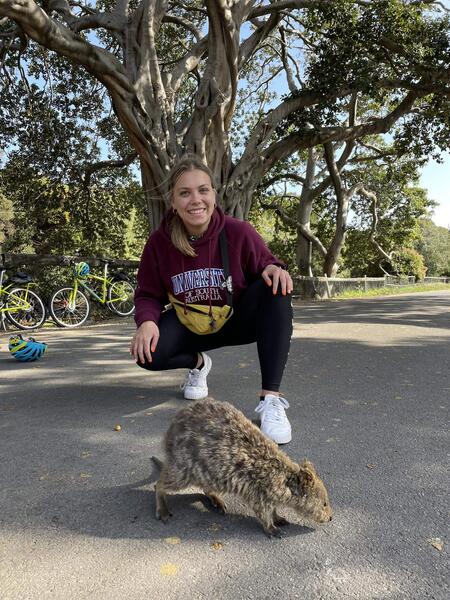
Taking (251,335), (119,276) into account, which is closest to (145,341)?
(251,335)

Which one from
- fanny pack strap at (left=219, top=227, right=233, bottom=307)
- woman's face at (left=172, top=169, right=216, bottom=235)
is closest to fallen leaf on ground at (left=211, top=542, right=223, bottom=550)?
fanny pack strap at (left=219, top=227, right=233, bottom=307)

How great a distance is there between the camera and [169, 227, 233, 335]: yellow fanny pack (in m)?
3.30

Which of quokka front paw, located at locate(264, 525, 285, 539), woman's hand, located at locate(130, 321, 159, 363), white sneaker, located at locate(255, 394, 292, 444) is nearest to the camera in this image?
quokka front paw, located at locate(264, 525, 285, 539)

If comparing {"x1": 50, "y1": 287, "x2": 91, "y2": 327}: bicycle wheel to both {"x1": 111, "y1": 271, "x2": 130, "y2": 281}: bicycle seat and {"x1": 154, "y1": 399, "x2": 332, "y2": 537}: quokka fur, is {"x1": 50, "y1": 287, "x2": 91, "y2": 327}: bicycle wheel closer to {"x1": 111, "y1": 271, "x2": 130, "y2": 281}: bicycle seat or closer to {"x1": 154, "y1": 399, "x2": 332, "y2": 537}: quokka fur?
{"x1": 111, "y1": 271, "x2": 130, "y2": 281}: bicycle seat

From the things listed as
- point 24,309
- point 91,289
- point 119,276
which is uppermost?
point 119,276

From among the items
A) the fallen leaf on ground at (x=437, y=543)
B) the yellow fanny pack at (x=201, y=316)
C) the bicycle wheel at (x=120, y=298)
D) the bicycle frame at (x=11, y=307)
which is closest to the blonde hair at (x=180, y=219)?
the yellow fanny pack at (x=201, y=316)

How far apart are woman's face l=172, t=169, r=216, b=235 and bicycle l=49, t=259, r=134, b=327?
653cm

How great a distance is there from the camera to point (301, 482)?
2059 millimetres

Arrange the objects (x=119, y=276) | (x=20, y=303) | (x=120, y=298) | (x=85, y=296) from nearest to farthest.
A: (x=20, y=303) < (x=85, y=296) < (x=120, y=298) < (x=119, y=276)

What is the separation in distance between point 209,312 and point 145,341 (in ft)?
1.81

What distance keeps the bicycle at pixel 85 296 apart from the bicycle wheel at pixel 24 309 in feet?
0.82

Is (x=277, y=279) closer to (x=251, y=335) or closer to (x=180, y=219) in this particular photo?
(x=251, y=335)

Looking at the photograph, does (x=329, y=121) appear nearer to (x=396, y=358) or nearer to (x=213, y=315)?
(x=396, y=358)

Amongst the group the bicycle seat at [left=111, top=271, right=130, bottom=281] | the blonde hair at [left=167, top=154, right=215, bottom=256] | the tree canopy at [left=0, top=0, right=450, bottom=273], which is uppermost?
the tree canopy at [left=0, top=0, right=450, bottom=273]
